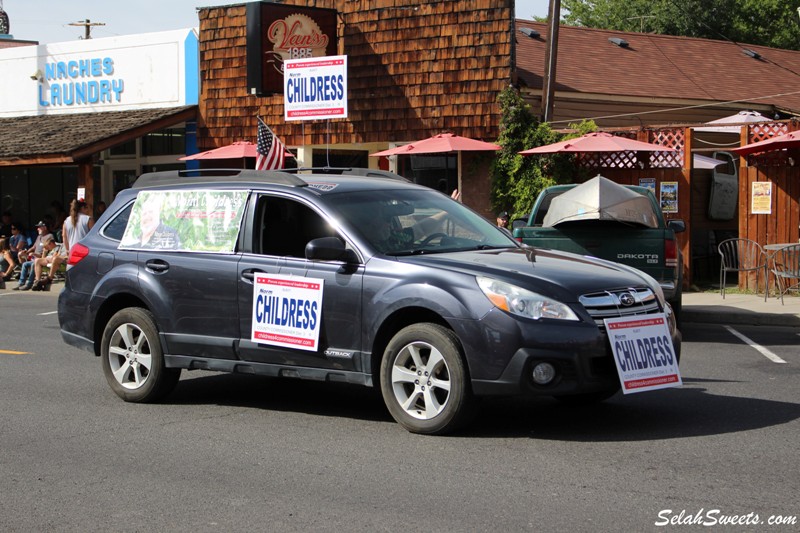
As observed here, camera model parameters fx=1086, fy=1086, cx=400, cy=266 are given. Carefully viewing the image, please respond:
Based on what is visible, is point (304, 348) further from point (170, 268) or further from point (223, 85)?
point (223, 85)

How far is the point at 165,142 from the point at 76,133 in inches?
98.0

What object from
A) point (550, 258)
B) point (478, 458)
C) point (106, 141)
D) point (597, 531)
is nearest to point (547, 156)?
point (106, 141)

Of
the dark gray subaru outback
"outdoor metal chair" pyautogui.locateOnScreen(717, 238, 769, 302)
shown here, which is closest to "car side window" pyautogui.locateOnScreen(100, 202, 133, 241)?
the dark gray subaru outback

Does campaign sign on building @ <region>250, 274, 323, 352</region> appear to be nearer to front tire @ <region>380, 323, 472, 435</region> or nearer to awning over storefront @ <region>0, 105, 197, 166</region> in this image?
front tire @ <region>380, 323, 472, 435</region>

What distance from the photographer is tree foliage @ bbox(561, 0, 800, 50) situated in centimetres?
4262

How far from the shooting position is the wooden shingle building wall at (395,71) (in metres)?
21.6

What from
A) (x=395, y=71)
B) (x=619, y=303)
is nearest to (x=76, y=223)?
(x=395, y=71)

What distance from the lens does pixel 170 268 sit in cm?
845

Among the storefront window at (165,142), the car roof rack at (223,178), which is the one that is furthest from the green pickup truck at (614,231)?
the storefront window at (165,142)

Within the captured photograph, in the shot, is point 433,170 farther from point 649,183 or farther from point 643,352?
point 643,352

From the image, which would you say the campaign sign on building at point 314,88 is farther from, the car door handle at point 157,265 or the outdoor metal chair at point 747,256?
the car door handle at point 157,265

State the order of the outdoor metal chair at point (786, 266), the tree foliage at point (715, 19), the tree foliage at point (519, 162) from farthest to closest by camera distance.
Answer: the tree foliage at point (715, 19) → the tree foliage at point (519, 162) → the outdoor metal chair at point (786, 266)

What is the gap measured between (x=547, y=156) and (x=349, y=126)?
509cm

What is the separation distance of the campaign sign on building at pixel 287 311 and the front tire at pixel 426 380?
69 centimetres
